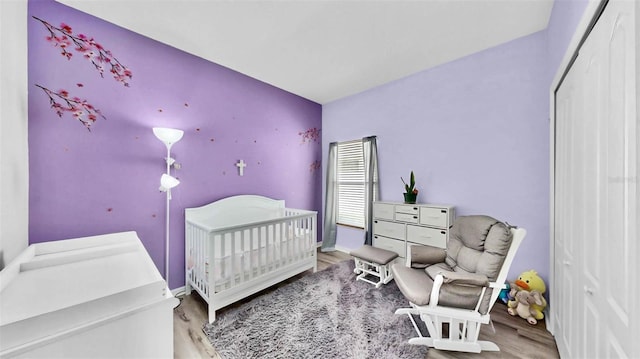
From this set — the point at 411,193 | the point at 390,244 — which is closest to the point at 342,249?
the point at 390,244

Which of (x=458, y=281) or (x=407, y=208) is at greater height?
(x=407, y=208)

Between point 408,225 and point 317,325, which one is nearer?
point 317,325

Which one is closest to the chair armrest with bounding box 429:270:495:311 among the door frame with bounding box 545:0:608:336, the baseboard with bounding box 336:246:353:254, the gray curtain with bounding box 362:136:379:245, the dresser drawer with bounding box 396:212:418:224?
the door frame with bounding box 545:0:608:336

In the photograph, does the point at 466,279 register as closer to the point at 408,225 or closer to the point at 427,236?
the point at 427,236

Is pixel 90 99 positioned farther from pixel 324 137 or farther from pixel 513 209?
pixel 513 209

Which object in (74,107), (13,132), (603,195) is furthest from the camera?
(74,107)

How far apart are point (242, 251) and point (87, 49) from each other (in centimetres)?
217

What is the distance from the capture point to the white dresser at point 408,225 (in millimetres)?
2436

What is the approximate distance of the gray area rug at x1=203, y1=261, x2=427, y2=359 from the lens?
1.54 m

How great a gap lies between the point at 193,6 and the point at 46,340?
2188mm

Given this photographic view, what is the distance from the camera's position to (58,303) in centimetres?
74

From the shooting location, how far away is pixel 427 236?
2.51 metres

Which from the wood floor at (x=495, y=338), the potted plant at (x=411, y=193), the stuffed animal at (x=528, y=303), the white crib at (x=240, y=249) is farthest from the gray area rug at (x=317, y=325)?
the potted plant at (x=411, y=193)

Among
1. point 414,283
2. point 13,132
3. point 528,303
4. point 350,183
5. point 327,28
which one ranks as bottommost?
point 528,303
